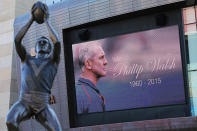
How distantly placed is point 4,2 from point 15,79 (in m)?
5.99

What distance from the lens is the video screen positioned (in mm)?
22016

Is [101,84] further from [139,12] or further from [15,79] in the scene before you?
[15,79]

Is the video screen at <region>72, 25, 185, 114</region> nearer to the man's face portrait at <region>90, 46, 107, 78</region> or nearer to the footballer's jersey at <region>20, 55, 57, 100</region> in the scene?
the man's face portrait at <region>90, 46, 107, 78</region>

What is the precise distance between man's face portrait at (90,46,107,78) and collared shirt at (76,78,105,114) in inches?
31.0

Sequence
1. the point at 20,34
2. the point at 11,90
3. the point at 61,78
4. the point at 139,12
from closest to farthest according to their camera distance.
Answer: the point at 20,34 → the point at 139,12 → the point at 61,78 → the point at 11,90

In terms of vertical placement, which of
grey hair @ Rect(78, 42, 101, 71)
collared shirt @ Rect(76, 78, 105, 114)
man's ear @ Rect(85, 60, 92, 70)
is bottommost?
collared shirt @ Rect(76, 78, 105, 114)

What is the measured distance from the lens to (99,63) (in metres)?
24.1

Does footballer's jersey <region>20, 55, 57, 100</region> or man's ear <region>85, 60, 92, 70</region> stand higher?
man's ear <region>85, 60, 92, 70</region>

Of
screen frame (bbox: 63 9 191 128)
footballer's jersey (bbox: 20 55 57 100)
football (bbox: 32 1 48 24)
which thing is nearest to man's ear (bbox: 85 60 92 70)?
screen frame (bbox: 63 9 191 128)

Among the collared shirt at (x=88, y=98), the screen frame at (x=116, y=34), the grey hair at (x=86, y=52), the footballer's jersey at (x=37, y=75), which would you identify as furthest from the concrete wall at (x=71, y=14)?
the footballer's jersey at (x=37, y=75)

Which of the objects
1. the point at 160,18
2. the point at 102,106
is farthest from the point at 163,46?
the point at 102,106

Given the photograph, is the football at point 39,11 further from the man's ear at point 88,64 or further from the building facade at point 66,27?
the man's ear at point 88,64

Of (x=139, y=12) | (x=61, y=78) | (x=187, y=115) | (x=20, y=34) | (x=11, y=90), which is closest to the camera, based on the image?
(x=20, y=34)

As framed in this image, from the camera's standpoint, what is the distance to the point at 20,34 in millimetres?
5863
